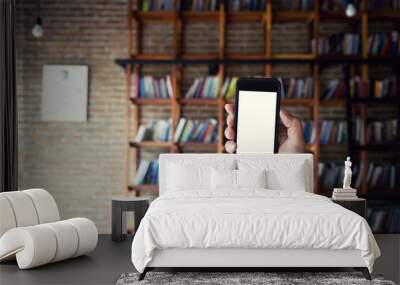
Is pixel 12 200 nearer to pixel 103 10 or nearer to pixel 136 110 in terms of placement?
pixel 136 110

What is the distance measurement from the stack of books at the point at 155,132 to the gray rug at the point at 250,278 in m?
2.88

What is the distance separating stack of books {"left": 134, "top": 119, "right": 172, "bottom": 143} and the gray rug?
113 inches

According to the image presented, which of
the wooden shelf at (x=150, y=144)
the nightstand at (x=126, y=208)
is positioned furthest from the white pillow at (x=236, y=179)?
the wooden shelf at (x=150, y=144)

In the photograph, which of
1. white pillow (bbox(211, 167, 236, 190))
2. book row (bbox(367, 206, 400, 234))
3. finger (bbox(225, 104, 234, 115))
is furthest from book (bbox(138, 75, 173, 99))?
book row (bbox(367, 206, 400, 234))

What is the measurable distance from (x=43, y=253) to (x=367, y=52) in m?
4.22

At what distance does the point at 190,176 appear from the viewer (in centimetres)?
529

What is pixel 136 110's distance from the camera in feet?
23.4

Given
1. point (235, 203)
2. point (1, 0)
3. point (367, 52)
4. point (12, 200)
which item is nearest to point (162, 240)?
point (235, 203)

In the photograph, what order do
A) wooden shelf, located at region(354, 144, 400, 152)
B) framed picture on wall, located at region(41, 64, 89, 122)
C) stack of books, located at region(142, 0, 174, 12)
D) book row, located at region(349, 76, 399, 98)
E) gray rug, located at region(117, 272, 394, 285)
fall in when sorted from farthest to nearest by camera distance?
framed picture on wall, located at region(41, 64, 89, 122) → stack of books, located at region(142, 0, 174, 12) → book row, located at region(349, 76, 399, 98) → wooden shelf, located at region(354, 144, 400, 152) → gray rug, located at region(117, 272, 394, 285)

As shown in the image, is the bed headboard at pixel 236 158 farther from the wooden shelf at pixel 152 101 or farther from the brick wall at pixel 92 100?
the brick wall at pixel 92 100

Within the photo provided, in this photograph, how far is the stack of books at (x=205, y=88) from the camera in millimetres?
6887

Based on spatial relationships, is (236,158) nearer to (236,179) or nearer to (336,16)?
(236,179)

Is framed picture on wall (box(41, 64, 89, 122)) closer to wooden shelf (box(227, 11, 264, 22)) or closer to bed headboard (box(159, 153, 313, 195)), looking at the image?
wooden shelf (box(227, 11, 264, 22))

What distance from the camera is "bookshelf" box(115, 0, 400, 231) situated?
6.72 m
